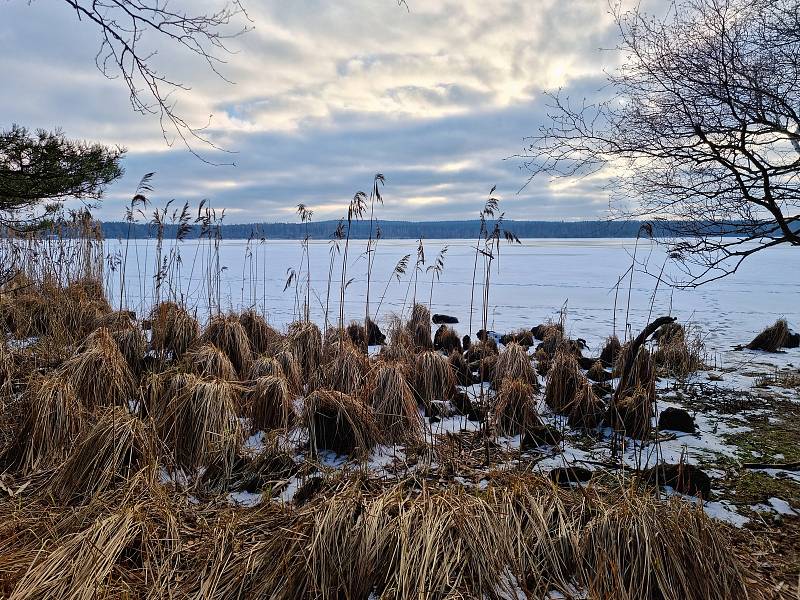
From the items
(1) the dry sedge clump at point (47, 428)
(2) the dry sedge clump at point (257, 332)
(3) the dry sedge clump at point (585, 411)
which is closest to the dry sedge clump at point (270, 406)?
(1) the dry sedge clump at point (47, 428)

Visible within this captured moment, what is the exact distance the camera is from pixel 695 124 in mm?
4418

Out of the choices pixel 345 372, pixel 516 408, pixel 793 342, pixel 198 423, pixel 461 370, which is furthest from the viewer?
pixel 793 342

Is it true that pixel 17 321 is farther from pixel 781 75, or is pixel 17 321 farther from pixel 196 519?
pixel 781 75

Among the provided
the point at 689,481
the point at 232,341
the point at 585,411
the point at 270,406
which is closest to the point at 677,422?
the point at 585,411

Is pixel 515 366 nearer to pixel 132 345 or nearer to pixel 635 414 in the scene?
pixel 635 414

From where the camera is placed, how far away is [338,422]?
13.8ft

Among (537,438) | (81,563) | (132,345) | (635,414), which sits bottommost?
(537,438)

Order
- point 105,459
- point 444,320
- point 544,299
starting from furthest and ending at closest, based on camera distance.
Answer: point 544,299, point 444,320, point 105,459

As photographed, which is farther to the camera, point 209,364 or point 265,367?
point 265,367

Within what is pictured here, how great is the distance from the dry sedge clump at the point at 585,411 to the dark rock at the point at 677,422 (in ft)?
1.76

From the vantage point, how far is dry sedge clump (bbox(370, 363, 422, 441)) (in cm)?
448

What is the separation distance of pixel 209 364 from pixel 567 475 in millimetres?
3534

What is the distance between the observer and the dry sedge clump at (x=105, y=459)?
127 inches

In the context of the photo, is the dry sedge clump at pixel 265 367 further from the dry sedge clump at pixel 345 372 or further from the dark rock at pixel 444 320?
the dark rock at pixel 444 320
